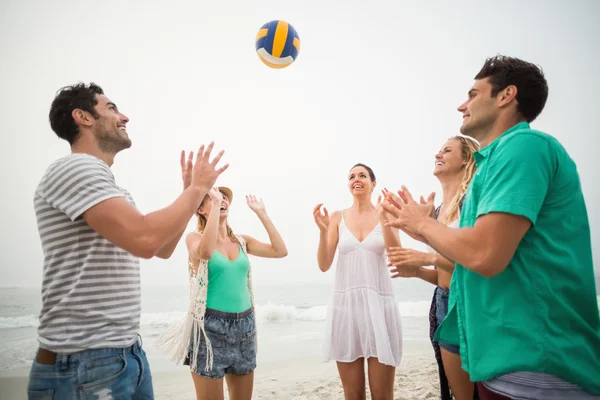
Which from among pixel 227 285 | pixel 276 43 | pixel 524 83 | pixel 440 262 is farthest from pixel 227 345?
pixel 276 43

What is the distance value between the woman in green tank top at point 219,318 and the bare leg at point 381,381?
3.32 ft

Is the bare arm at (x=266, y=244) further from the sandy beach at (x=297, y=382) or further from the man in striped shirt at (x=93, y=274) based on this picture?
the sandy beach at (x=297, y=382)

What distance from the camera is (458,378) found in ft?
8.50

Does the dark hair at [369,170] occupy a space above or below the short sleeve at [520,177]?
above

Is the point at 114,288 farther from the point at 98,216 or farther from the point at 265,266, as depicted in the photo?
the point at 265,266

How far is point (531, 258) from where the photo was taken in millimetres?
1426

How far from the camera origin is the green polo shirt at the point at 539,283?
4.42 ft

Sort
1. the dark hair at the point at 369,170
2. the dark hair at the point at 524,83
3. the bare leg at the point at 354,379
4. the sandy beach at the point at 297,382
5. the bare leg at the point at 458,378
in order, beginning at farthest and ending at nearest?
the sandy beach at the point at 297,382, the dark hair at the point at 369,170, the bare leg at the point at 354,379, the bare leg at the point at 458,378, the dark hair at the point at 524,83

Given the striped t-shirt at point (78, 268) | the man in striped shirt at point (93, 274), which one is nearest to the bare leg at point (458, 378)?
the man in striped shirt at point (93, 274)

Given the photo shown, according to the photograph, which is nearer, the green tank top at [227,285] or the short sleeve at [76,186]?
the short sleeve at [76,186]

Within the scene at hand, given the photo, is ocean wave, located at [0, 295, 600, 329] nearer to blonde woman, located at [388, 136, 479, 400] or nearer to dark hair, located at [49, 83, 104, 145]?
blonde woman, located at [388, 136, 479, 400]

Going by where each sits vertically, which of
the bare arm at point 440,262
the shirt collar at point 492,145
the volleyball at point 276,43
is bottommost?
the bare arm at point 440,262

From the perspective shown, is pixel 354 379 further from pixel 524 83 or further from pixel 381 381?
pixel 524 83

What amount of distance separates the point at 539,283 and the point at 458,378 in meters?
1.48
